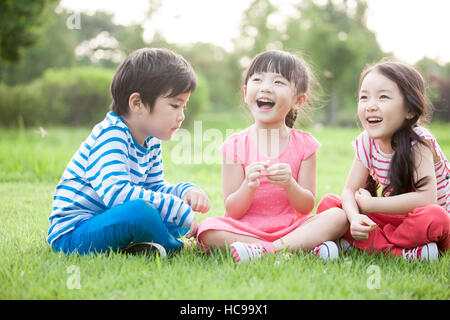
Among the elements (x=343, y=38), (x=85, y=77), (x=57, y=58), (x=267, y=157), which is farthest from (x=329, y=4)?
(x=267, y=157)

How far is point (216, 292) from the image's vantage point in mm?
1654

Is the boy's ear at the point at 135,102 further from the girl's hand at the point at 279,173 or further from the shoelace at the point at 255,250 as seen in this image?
the shoelace at the point at 255,250

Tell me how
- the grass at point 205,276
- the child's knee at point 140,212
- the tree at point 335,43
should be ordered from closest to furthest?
the grass at point 205,276 < the child's knee at point 140,212 < the tree at point 335,43

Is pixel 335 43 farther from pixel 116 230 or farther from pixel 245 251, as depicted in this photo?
pixel 116 230

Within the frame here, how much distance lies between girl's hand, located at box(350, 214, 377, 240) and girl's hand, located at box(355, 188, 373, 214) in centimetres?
13

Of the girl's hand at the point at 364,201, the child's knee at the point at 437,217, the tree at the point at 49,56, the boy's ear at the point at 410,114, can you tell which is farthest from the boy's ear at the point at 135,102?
the tree at the point at 49,56

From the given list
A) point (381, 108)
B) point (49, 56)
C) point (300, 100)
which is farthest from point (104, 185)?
point (49, 56)

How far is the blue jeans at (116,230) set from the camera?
2064mm

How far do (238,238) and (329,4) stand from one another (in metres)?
28.2

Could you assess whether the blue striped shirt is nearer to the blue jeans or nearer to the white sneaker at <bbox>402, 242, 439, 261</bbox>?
the blue jeans

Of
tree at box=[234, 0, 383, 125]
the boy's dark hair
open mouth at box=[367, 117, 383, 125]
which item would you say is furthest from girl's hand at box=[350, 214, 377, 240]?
tree at box=[234, 0, 383, 125]

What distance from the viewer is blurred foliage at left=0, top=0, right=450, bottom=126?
500 inches

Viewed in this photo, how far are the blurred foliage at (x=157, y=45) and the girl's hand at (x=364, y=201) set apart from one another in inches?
356
